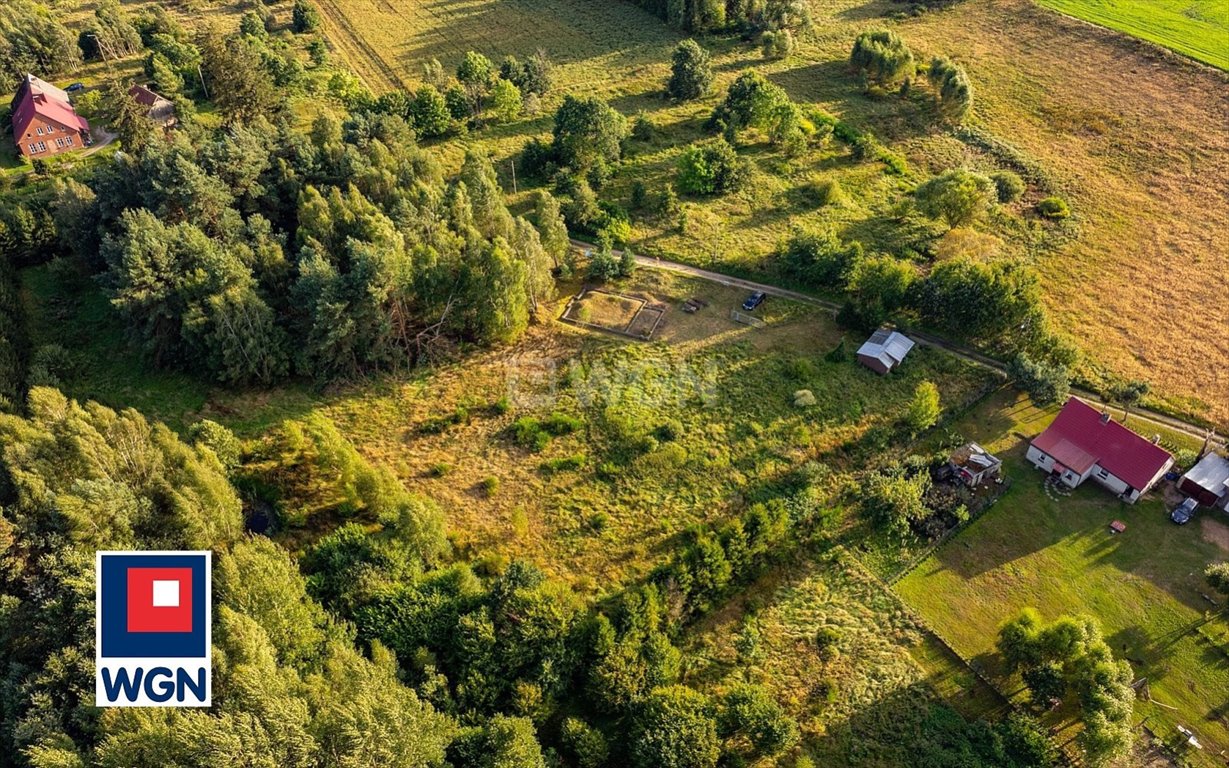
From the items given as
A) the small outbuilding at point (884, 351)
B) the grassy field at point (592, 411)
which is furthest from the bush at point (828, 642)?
the small outbuilding at point (884, 351)

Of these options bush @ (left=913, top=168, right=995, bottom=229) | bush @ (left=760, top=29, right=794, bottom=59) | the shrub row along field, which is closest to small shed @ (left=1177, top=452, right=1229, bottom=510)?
the shrub row along field

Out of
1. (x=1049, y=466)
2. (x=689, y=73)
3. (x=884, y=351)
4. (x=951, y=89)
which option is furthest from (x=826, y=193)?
(x=1049, y=466)

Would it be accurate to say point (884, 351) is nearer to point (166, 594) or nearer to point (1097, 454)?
point (1097, 454)

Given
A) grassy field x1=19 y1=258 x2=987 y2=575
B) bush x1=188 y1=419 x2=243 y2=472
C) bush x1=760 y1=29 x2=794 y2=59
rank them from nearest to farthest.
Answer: bush x1=188 y1=419 x2=243 y2=472, grassy field x1=19 y1=258 x2=987 y2=575, bush x1=760 y1=29 x2=794 y2=59

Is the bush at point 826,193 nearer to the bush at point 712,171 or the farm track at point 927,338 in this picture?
the bush at point 712,171

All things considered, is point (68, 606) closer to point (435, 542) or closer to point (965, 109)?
point (435, 542)

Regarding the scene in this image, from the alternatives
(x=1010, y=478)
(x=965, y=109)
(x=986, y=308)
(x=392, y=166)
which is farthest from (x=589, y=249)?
(x=965, y=109)

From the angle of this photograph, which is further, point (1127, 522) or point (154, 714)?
point (1127, 522)

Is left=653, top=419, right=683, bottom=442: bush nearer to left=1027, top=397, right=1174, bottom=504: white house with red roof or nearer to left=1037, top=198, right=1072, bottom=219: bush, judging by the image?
left=1027, top=397, right=1174, bottom=504: white house with red roof
